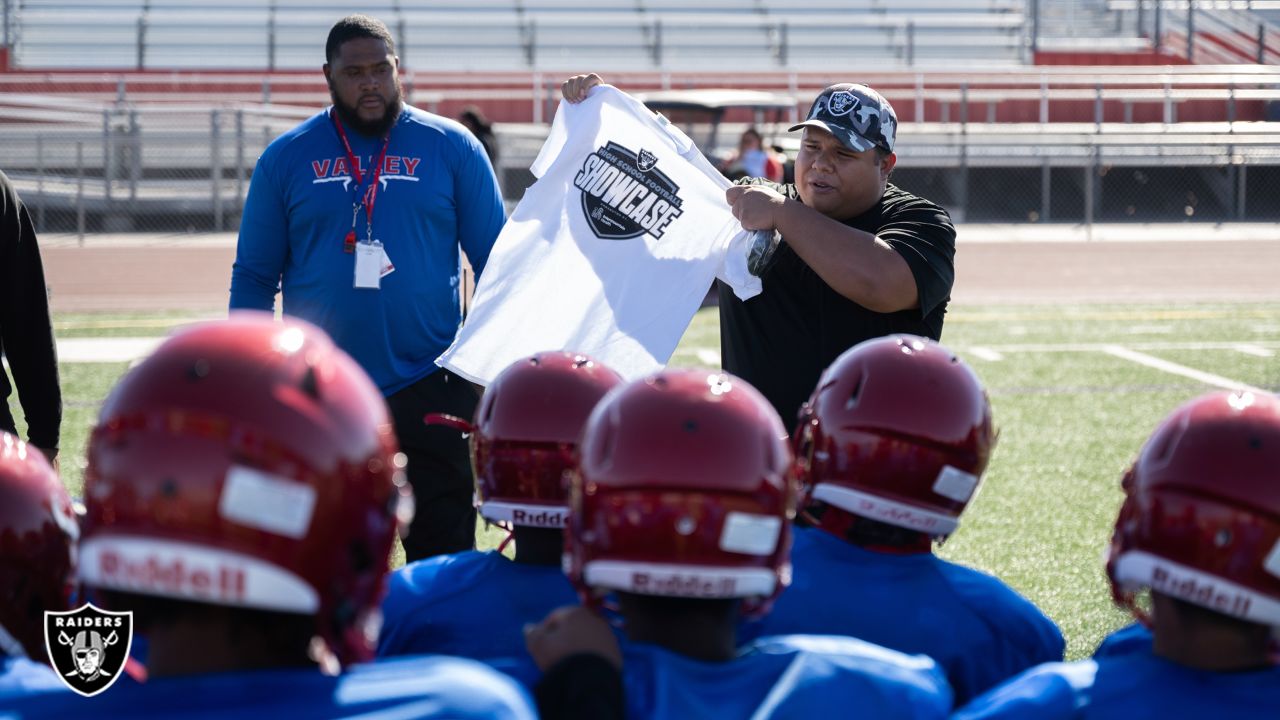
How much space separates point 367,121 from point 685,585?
288 centimetres

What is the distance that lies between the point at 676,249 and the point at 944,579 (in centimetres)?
178

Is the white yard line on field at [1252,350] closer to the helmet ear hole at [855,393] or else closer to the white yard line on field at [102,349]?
the white yard line on field at [102,349]

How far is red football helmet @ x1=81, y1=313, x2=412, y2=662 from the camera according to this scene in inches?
62.3

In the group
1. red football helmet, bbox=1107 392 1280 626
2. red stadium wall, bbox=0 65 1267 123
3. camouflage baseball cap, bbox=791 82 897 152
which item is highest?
red stadium wall, bbox=0 65 1267 123

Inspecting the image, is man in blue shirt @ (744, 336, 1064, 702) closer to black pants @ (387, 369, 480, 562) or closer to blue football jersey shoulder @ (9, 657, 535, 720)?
blue football jersey shoulder @ (9, 657, 535, 720)

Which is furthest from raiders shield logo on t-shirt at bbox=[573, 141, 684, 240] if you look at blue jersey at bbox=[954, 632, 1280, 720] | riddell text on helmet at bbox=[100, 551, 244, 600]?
riddell text on helmet at bbox=[100, 551, 244, 600]

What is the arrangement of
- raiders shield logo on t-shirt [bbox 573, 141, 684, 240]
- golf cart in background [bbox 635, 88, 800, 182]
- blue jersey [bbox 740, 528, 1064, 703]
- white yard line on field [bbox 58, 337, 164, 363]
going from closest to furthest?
blue jersey [bbox 740, 528, 1064, 703] → raiders shield logo on t-shirt [bbox 573, 141, 684, 240] → white yard line on field [bbox 58, 337, 164, 363] → golf cart in background [bbox 635, 88, 800, 182]

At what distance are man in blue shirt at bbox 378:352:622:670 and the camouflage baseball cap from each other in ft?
4.67

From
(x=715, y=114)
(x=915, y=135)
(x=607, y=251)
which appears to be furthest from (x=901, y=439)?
(x=915, y=135)

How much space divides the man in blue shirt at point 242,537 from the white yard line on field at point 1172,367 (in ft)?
28.6

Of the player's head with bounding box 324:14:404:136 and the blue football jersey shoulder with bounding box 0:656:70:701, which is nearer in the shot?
the blue football jersey shoulder with bounding box 0:656:70:701

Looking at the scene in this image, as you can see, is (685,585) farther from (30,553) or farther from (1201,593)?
(30,553)

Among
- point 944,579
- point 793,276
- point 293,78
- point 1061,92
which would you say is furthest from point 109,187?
point 944,579

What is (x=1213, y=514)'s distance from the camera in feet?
6.35
